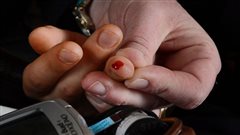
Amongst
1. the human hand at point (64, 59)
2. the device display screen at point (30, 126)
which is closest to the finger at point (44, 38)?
the human hand at point (64, 59)

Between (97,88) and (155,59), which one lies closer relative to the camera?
(97,88)

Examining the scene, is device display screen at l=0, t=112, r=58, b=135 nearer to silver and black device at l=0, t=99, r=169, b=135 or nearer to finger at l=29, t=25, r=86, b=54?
silver and black device at l=0, t=99, r=169, b=135

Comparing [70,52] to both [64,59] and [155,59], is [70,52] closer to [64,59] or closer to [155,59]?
[64,59]

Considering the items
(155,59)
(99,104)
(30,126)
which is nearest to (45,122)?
(30,126)

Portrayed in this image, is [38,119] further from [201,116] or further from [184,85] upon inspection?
[201,116]

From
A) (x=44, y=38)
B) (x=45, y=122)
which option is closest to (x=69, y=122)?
(x=45, y=122)

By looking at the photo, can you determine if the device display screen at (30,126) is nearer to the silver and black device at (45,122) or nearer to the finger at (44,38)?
the silver and black device at (45,122)

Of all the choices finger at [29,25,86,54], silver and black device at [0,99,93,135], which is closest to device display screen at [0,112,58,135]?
silver and black device at [0,99,93,135]
